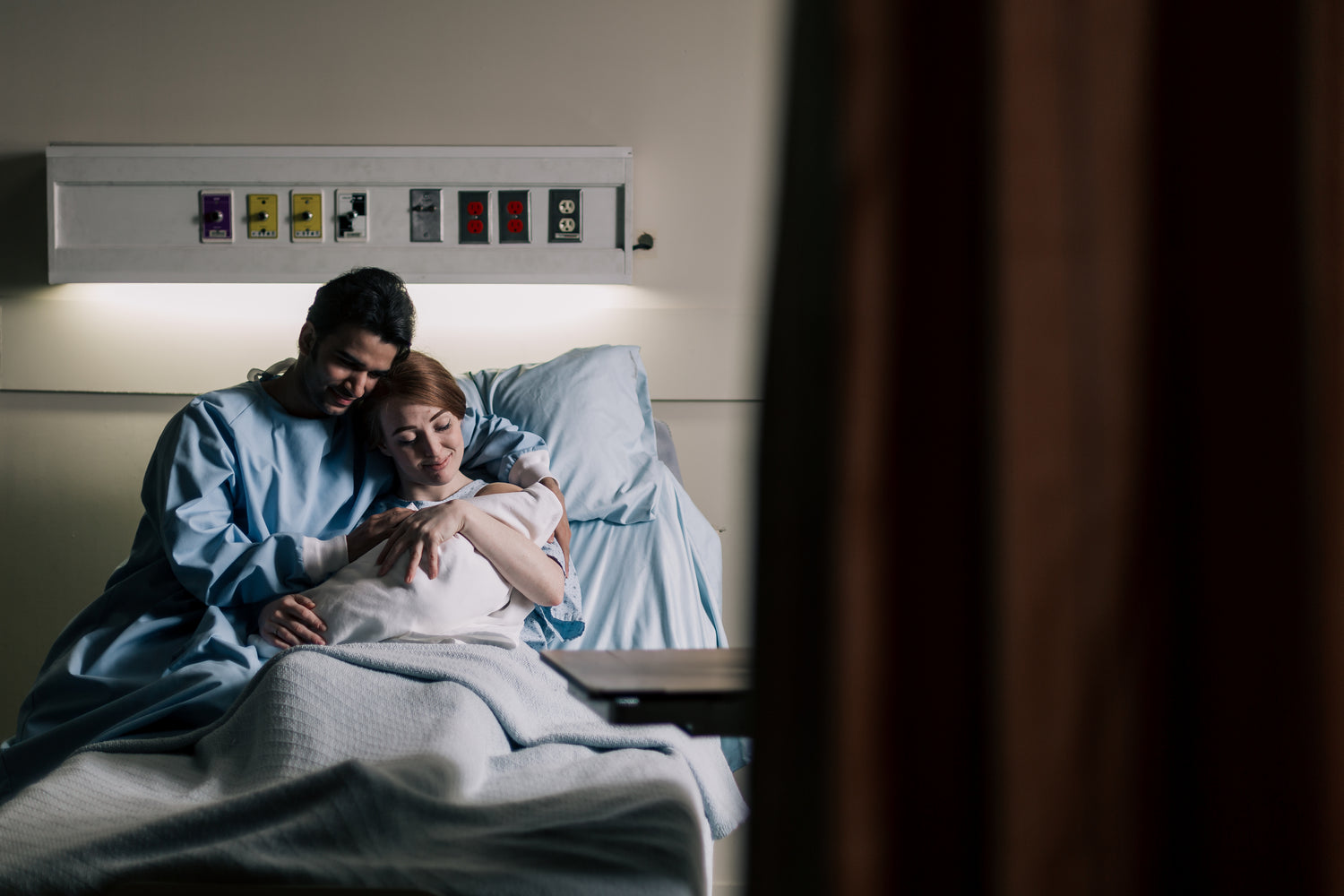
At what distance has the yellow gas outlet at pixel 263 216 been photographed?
2594mm

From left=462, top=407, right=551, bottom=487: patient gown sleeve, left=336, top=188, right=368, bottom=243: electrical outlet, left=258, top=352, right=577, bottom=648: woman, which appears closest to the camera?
left=258, top=352, right=577, bottom=648: woman

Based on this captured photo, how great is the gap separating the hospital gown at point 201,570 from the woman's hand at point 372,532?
78 mm

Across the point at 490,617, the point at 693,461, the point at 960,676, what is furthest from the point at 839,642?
the point at 693,461

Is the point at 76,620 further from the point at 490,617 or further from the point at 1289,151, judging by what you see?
the point at 1289,151

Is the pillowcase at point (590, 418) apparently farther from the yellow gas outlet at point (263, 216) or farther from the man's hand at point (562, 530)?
the yellow gas outlet at point (263, 216)

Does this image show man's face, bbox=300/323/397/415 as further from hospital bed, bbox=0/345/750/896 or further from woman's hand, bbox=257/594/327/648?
hospital bed, bbox=0/345/750/896

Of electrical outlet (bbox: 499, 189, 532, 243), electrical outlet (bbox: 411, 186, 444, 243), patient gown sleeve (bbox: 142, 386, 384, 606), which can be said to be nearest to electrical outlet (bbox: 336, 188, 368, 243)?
electrical outlet (bbox: 411, 186, 444, 243)

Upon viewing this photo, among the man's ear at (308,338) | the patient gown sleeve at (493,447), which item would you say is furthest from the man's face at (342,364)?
the patient gown sleeve at (493,447)

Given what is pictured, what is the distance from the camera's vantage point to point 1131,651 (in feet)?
1.68

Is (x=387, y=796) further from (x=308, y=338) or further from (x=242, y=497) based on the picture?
(x=308, y=338)

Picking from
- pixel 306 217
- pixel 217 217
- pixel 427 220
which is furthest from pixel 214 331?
pixel 427 220

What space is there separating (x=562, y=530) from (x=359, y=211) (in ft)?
3.74

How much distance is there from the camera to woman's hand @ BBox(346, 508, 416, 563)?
5.96 feet

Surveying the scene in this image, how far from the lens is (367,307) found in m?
1.89
